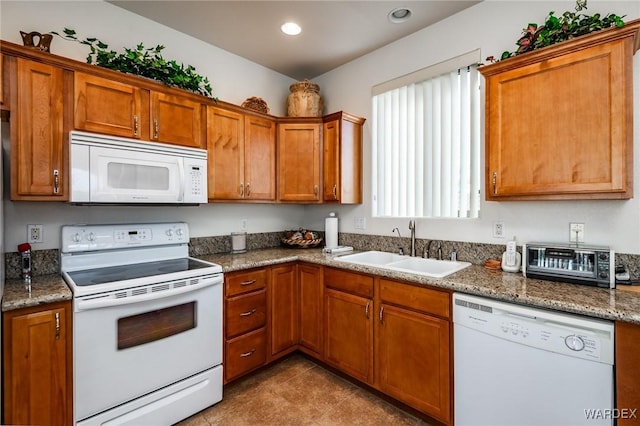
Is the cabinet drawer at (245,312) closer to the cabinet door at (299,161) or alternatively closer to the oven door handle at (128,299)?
the oven door handle at (128,299)

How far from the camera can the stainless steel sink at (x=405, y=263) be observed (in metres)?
2.17

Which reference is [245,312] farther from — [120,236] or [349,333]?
[120,236]

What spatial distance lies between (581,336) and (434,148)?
1641mm

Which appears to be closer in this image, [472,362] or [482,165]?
[472,362]

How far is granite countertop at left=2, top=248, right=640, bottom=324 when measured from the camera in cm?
127

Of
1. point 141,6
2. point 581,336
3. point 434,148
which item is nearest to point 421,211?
point 434,148

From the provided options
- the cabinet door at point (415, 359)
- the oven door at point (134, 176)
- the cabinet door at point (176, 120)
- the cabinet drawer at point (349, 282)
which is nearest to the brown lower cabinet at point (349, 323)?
the cabinet drawer at point (349, 282)

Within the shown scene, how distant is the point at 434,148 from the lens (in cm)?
251

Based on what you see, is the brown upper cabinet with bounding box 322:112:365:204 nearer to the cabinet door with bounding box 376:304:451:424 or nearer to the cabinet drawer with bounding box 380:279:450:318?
the cabinet drawer with bounding box 380:279:450:318

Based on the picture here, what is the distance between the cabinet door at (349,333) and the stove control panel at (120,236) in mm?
1315

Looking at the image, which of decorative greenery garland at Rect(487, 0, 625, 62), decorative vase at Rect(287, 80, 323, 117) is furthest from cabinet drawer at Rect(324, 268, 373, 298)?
decorative greenery garland at Rect(487, 0, 625, 62)

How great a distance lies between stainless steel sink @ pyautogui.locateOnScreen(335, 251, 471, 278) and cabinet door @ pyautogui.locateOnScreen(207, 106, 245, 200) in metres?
1.09

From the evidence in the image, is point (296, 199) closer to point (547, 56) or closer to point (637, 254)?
point (547, 56)

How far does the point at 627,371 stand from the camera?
119 cm
